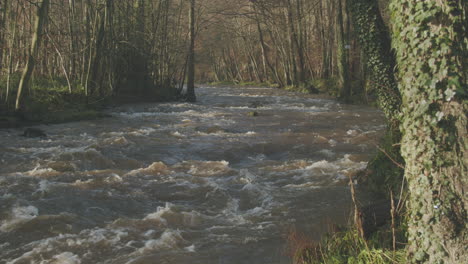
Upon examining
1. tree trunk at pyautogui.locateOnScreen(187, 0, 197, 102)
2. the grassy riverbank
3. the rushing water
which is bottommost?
the rushing water

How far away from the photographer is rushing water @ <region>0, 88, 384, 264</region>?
660 centimetres

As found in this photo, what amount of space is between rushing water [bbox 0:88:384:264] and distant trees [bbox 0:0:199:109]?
3266 millimetres

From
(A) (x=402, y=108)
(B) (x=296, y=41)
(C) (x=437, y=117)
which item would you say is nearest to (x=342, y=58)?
(B) (x=296, y=41)

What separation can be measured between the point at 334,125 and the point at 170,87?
16335 mm

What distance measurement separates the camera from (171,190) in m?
9.41

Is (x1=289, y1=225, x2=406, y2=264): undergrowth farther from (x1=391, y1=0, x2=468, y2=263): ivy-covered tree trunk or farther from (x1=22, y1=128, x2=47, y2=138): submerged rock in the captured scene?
(x1=22, y1=128, x2=47, y2=138): submerged rock

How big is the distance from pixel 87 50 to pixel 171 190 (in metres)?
16.4

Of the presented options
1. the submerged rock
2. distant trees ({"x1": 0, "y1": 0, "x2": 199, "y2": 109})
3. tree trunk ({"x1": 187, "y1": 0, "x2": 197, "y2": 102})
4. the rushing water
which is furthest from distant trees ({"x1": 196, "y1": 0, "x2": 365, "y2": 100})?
the submerged rock

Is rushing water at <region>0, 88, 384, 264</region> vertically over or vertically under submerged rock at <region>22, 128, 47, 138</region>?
under

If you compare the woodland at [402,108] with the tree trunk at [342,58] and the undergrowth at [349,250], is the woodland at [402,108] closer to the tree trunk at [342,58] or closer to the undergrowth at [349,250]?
the undergrowth at [349,250]

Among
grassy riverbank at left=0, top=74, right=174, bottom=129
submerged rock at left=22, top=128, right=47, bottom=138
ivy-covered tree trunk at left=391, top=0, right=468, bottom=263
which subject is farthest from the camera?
grassy riverbank at left=0, top=74, right=174, bottom=129

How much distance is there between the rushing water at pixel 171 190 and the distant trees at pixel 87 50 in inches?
129

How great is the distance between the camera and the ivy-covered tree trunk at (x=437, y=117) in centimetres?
418

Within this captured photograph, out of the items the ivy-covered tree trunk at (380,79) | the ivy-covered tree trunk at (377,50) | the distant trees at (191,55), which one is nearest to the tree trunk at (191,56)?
the distant trees at (191,55)
